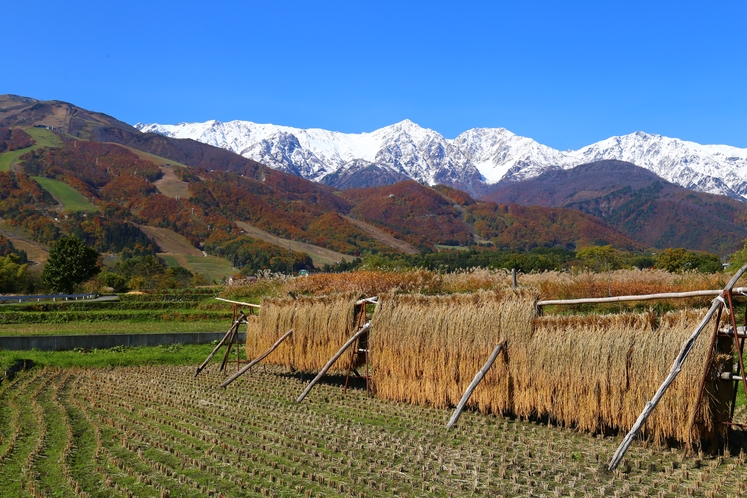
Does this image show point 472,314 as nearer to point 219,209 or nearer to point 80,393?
point 80,393

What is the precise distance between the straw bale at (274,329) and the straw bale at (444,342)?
379 centimetres

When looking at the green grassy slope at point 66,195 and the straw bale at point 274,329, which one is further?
the green grassy slope at point 66,195

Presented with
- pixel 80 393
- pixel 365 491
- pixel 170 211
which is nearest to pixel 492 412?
pixel 365 491

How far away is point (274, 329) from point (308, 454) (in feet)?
30.0

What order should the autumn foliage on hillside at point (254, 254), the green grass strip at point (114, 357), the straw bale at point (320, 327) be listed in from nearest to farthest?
the straw bale at point (320, 327), the green grass strip at point (114, 357), the autumn foliage on hillside at point (254, 254)

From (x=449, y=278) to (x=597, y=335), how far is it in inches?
872

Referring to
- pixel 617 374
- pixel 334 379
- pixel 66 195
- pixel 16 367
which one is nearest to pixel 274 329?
pixel 334 379

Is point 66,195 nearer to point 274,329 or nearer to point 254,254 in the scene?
point 254,254

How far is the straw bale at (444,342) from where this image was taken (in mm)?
12234

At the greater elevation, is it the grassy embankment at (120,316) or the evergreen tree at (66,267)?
the evergreen tree at (66,267)

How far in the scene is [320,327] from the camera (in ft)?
55.6

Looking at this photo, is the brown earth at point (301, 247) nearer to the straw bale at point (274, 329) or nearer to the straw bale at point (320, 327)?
the straw bale at point (274, 329)

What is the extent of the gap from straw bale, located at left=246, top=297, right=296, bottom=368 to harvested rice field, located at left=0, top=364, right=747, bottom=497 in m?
3.67

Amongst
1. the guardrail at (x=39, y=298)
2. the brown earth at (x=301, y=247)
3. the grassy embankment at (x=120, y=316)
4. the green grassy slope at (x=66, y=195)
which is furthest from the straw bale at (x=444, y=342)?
the green grassy slope at (x=66, y=195)
